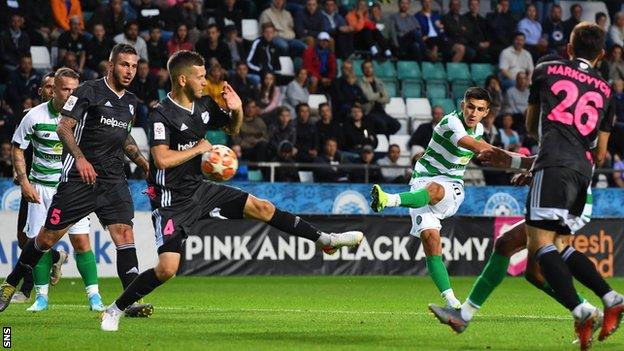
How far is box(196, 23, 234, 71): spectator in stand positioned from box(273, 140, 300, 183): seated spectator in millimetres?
2169

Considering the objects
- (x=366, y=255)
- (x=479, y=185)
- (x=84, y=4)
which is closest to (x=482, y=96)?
(x=366, y=255)

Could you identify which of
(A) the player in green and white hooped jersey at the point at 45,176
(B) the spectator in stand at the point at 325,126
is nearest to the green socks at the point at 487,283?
(A) the player in green and white hooped jersey at the point at 45,176

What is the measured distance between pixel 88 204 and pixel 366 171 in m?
9.92

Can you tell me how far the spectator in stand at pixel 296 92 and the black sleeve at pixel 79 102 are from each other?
445 inches

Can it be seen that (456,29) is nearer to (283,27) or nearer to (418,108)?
(418,108)

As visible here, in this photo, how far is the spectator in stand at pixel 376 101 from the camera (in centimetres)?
2286

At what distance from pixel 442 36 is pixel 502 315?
46.4 feet

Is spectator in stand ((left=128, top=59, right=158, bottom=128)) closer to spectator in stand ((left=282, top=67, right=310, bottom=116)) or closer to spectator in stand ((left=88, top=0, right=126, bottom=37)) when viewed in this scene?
spectator in stand ((left=88, top=0, right=126, bottom=37))

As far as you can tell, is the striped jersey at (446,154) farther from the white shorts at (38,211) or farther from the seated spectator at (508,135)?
the seated spectator at (508,135)

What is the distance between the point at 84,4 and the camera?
23.1 metres

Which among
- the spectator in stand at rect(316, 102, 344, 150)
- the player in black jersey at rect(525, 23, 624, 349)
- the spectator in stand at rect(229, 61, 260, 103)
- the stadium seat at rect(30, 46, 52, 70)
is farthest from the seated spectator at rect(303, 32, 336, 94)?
the player in black jersey at rect(525, 23, 624, 349)

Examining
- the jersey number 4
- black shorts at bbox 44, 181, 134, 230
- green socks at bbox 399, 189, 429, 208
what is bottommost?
green socks at bbox 399, 189, 429, 208

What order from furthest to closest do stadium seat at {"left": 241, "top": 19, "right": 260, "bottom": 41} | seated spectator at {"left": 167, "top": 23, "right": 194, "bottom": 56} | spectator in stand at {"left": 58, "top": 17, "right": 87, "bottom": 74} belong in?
stadium seat at {"left": 241, "top": 19, "right": 260, "bottom": 41} → seated spectator at {"left": 167, "top": 23, "right": 194, "bottom": 56} → spectator in stand at {"left": 58, "top": 17, "right": 87, "bottom": 74}

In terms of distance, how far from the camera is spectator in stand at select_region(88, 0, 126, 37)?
21812 mm
